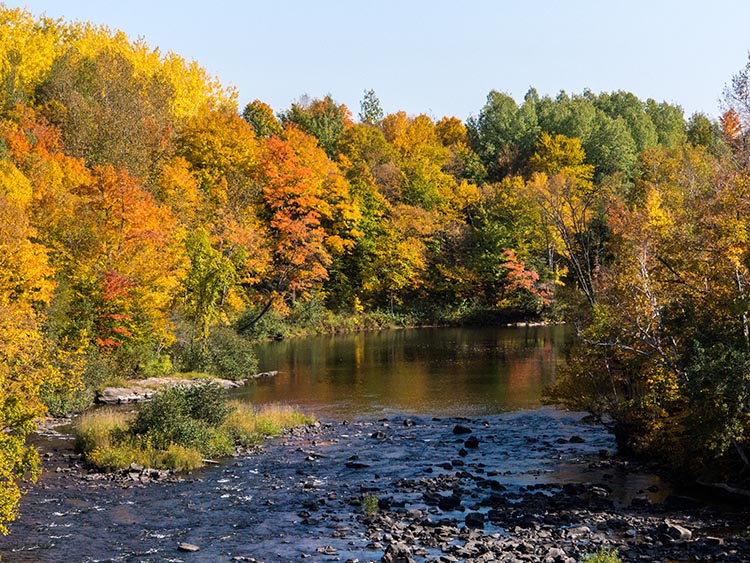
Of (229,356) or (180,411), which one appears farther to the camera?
(229,356)

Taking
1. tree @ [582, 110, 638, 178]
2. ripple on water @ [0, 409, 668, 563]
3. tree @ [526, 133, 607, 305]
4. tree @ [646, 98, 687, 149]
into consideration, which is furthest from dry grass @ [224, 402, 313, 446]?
tree @ [646, 98, 687, 149]

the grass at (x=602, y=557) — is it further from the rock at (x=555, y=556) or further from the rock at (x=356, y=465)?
the rock at (x=356, y=465)

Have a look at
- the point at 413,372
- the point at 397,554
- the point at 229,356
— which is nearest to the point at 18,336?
the point at 397,554

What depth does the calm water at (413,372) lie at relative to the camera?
132 feet

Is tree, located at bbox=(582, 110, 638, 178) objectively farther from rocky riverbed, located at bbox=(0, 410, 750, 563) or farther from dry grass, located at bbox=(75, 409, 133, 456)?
dry grass, located at bbox=(75, 409, 133, 456)

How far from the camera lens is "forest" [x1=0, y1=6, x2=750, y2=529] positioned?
950 inches

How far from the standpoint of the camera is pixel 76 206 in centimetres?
4419

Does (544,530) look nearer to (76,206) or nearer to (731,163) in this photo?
(731,163)

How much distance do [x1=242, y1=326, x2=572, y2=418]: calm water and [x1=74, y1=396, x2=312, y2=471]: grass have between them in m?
6.77

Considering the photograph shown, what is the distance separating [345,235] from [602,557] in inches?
2613

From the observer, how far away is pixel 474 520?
21.1 m

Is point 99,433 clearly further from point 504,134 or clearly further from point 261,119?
point 504,134

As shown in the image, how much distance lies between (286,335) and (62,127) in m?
26.3

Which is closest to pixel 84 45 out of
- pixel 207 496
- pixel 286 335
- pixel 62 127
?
pixel 62 127
